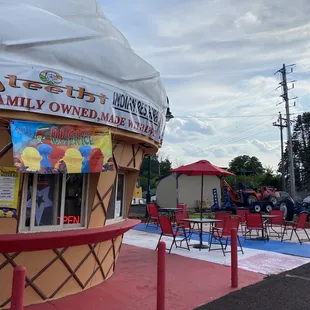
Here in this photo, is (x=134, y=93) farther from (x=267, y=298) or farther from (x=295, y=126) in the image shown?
(x=295, y=126)

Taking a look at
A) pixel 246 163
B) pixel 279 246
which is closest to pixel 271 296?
pixel 279 246

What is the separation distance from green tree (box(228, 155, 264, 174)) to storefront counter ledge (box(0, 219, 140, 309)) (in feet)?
219

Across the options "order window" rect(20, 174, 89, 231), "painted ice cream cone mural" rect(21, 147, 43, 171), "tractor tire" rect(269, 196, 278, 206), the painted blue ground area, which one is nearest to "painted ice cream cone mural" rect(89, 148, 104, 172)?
"order window" rect(20, 174, 89, 231)

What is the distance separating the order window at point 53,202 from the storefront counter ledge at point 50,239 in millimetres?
219

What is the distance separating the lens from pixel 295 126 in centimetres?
6338

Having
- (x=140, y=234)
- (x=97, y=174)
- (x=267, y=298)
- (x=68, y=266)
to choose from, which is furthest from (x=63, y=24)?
(x=140, y=234)

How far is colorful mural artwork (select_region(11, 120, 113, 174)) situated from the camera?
4.09 meters

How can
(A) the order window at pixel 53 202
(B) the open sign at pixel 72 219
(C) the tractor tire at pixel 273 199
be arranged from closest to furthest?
(A) the order window at pixel 53 202 → (B) the open sign at pixel 72 219 → (C) the tractor tire at pixel 273 199

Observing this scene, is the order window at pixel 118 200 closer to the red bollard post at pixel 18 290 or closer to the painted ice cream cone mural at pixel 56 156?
the painted ice cream cone mural at pixel 56 156

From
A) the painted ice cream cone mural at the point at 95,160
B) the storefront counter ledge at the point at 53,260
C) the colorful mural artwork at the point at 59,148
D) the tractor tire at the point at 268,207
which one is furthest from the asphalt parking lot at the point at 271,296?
the tractor tire at the point at 268,207

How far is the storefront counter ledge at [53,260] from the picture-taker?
421cm

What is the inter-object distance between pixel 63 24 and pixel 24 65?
1.00m

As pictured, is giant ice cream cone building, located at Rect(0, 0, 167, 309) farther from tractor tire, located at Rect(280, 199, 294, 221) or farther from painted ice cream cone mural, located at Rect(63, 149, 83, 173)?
tractor tire, located at Rect(280, 199, 294, 221)

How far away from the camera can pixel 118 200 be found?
6.18 m
